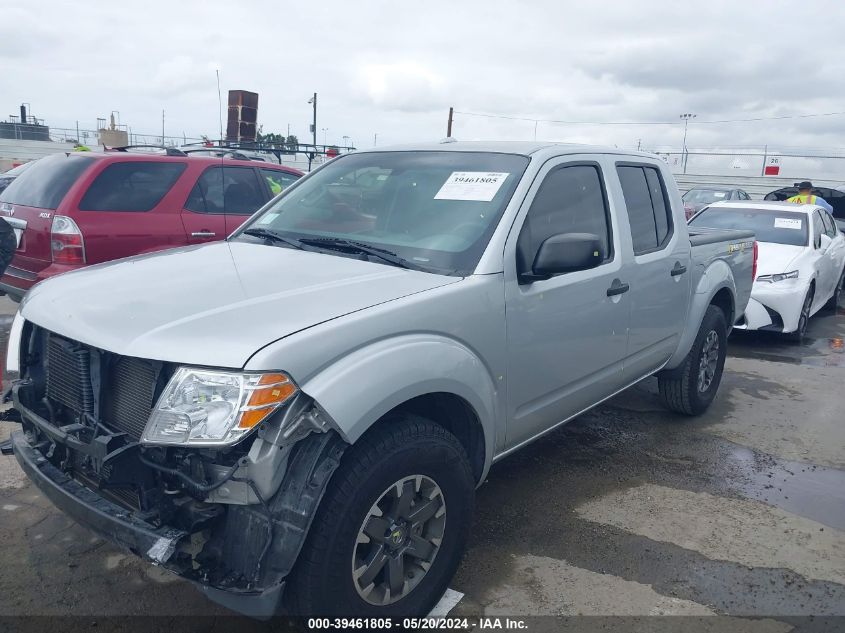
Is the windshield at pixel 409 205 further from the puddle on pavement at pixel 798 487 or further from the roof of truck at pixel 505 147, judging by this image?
the puddle on pavement at pixel 798 487

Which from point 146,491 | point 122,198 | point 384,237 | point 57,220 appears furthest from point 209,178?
point 146,491

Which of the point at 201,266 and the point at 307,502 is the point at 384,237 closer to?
the point at 201,266

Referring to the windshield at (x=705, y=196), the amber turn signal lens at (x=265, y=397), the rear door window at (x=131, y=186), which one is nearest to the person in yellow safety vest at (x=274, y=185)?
the rear door window at (x=131, y=186)

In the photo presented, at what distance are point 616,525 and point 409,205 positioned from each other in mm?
2000

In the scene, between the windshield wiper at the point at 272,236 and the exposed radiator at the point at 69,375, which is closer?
the exposed radiator at the point at 69,375

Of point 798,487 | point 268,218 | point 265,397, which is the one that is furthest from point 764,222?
point 265,397

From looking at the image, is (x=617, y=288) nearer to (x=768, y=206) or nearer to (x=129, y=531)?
(x=129, y=531)

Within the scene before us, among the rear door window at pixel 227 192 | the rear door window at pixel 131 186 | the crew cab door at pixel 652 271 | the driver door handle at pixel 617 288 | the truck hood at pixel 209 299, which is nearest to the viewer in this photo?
the truck hood at pixel 209 299

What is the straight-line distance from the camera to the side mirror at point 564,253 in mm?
3010

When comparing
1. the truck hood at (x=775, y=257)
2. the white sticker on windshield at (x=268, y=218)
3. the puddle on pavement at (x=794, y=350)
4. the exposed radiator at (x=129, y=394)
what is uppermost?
the white sticker on windshield at (x=268, y=218)

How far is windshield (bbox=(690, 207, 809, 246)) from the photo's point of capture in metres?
8.55

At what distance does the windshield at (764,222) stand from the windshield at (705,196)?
11.3m

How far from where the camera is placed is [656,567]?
3.32 m

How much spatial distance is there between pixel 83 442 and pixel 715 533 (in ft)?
10.1
